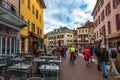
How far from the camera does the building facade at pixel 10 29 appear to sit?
1565cm

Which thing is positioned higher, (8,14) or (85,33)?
(85,33)

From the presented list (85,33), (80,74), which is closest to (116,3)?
(80,74)

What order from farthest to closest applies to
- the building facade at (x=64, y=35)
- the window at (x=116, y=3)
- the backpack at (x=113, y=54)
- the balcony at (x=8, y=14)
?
the building facade at (x=64, y=35), the window at (x=116, y=3), the balcony at (x=8, y=14), the backpack at (x=113, y=54)

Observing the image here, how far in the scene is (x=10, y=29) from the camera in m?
19.0

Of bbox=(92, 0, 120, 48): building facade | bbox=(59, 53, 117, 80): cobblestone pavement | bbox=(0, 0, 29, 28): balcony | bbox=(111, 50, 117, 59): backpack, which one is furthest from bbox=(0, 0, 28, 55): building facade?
bbox=(92, 0, 120, 48): building facade

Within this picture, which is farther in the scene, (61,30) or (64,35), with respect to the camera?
(61,30)

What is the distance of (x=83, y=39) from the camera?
291 feet

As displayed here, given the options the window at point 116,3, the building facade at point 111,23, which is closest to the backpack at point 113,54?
the building facade at point 111,23

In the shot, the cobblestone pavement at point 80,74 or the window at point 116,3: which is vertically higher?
the window at point 116,3

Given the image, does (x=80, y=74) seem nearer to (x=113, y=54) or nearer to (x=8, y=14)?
(x=113, y=54)

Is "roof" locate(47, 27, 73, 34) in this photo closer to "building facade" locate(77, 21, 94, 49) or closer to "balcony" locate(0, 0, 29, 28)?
"building facade" locate(77, 21, 94, 49)

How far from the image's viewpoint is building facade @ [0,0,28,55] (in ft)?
51.4

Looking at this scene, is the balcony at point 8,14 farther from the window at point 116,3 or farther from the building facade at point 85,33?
the building facade at point 85,33

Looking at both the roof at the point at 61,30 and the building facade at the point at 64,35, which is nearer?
the building facade at the point at 64,35
